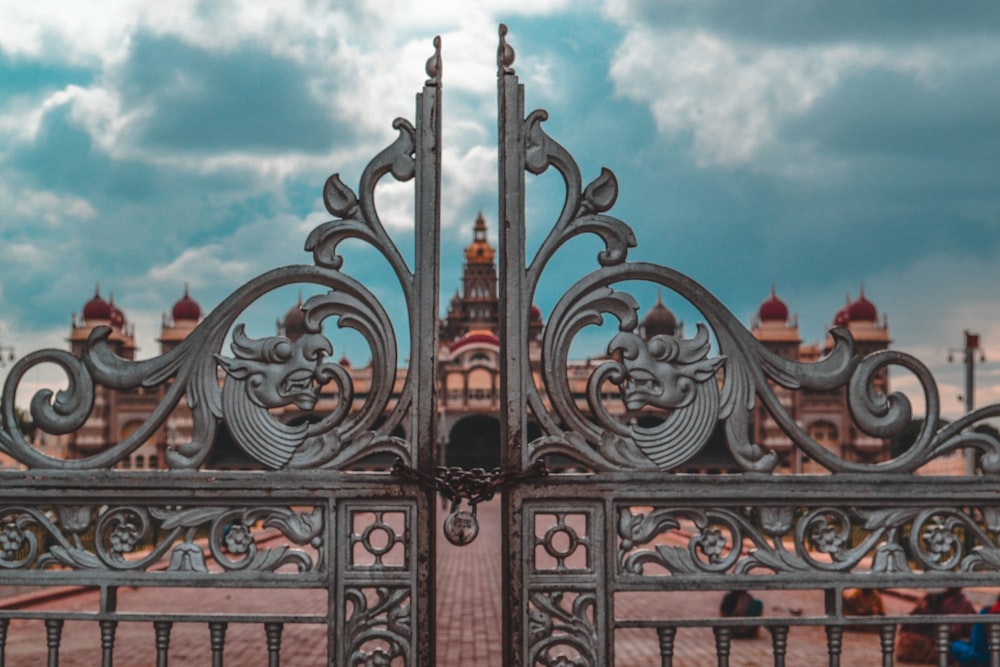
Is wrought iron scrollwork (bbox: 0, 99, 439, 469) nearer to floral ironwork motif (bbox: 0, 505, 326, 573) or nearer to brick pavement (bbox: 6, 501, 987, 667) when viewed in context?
floral ironwork motif (bbox: 0, 505, 326, 573)

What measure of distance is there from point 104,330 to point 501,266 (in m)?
0.89

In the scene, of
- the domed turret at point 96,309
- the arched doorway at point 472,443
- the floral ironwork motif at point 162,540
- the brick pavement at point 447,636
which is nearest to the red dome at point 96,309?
the domed turret at point 96,309

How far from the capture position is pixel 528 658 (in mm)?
2131

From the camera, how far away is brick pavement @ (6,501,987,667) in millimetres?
7750

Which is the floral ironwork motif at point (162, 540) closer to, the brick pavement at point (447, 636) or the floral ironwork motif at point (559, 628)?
the floral ironwork motif at point (559, 628)

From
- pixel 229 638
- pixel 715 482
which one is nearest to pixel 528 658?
pixel 715 482

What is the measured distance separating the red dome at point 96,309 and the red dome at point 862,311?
23.8 metres

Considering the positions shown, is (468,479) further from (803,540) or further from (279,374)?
(803,540)

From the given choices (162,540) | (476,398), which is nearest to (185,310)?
(476,398)

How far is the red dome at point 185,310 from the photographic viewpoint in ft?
110

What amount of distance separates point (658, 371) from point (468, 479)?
0.48 metres

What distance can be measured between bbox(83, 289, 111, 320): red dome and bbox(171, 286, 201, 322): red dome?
2.92 metres

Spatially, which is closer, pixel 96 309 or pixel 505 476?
pixel 505 476

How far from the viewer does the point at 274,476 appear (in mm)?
2145
